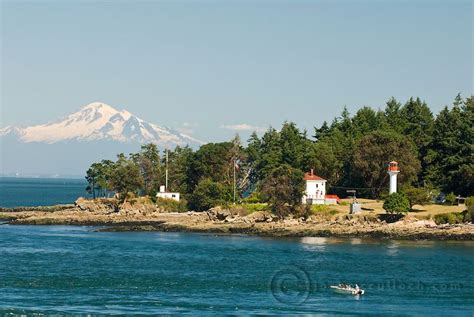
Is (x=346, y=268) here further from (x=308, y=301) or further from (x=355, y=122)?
(x=355, y=122)

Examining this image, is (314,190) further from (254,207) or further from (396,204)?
(396,204)

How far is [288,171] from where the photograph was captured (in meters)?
103

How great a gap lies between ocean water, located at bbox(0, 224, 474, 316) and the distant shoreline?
12.5 feet

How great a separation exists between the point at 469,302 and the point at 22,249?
4373 cm

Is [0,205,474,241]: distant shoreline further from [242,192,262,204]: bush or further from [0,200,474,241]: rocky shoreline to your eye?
[242,192,262,204]: bush

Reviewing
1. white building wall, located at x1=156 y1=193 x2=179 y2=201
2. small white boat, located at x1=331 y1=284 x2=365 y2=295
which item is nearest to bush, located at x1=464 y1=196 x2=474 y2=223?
small white boat, located at x1=331 y1=284 x2=365 y2=295

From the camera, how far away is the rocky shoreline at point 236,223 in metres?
91.6

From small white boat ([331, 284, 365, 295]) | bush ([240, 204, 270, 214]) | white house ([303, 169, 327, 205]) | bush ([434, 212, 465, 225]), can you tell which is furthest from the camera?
bush ([240, 204, 270, 214])

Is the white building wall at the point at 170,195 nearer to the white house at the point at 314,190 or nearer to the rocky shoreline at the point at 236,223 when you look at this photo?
the rocky shoreline at the point at 236,223

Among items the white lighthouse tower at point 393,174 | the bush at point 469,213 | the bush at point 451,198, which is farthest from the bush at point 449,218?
the bush at point 451,198

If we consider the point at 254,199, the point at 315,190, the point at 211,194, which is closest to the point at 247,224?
the point at 315,190

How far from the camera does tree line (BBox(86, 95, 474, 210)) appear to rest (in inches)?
4336

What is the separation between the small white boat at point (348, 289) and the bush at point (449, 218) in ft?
131

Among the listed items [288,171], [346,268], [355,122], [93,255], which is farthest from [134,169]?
[346,268]
